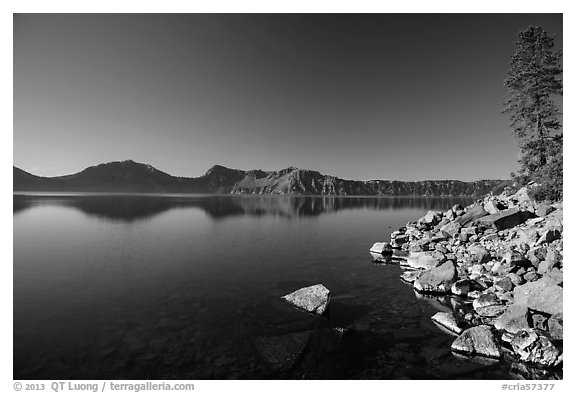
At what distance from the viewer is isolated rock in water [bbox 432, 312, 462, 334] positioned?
41.5ft

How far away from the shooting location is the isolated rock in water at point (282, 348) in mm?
10293

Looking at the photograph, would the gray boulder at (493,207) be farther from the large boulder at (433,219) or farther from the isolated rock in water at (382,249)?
the isolated rock in water at (382,249)

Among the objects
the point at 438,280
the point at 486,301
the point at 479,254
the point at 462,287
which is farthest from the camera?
the point at 479,254

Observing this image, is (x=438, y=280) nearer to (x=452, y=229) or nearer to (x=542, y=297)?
(x=542, y=297)

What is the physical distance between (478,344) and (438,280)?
23.9 ft

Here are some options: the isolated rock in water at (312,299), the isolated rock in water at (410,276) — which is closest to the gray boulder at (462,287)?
the isolated rock in water at (410,276)

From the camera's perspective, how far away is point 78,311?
14.8 meters

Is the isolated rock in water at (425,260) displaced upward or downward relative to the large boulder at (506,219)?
downward

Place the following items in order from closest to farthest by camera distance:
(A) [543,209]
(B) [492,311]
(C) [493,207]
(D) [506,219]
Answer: (B) [492,311]
(A) [543,209]
(D) [506,219]
(C) [493,207]

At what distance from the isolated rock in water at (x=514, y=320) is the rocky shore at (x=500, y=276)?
0.04 meters

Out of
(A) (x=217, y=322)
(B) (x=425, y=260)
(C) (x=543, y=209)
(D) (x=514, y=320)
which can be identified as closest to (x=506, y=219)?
(C) (x=543, y=209)

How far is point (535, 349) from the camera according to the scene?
33.5 ft
